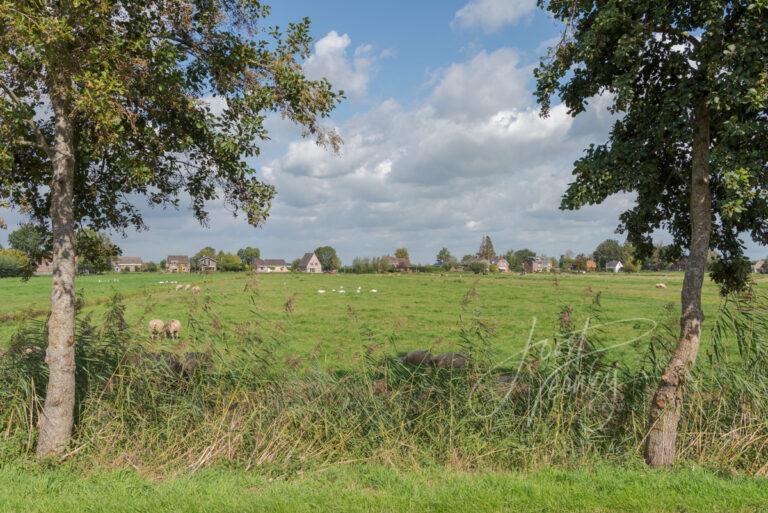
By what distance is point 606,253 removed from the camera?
170m

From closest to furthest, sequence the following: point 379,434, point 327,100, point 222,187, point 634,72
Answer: point 634,72 < point 379,434 < point 327,100 < point 222,187

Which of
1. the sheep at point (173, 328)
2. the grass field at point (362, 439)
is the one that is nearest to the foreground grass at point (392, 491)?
the grass field at point (362, 439)

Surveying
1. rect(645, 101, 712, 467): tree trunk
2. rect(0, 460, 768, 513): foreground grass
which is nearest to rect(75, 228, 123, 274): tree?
rect(0, 460, 768, 513): foreground grass

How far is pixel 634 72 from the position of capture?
6.28m

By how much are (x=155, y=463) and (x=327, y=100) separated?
17.9 ft

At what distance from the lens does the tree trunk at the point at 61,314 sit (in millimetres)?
6664

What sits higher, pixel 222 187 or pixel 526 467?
pixel 222 187

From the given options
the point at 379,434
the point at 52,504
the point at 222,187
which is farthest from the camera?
the point at 222,187

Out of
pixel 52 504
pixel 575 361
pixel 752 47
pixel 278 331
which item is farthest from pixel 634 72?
pixel 52 504

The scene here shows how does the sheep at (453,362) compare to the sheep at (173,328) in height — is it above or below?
above

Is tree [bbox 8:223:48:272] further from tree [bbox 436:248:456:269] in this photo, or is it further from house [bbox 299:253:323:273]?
house [bbox 299:253:323:273]

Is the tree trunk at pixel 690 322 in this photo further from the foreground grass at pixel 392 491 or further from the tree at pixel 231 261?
the tree at pixel 231 261

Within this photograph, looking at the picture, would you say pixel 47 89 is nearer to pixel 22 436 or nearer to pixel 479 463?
pixel 22 436

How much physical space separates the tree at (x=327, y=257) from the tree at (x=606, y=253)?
290 feet
